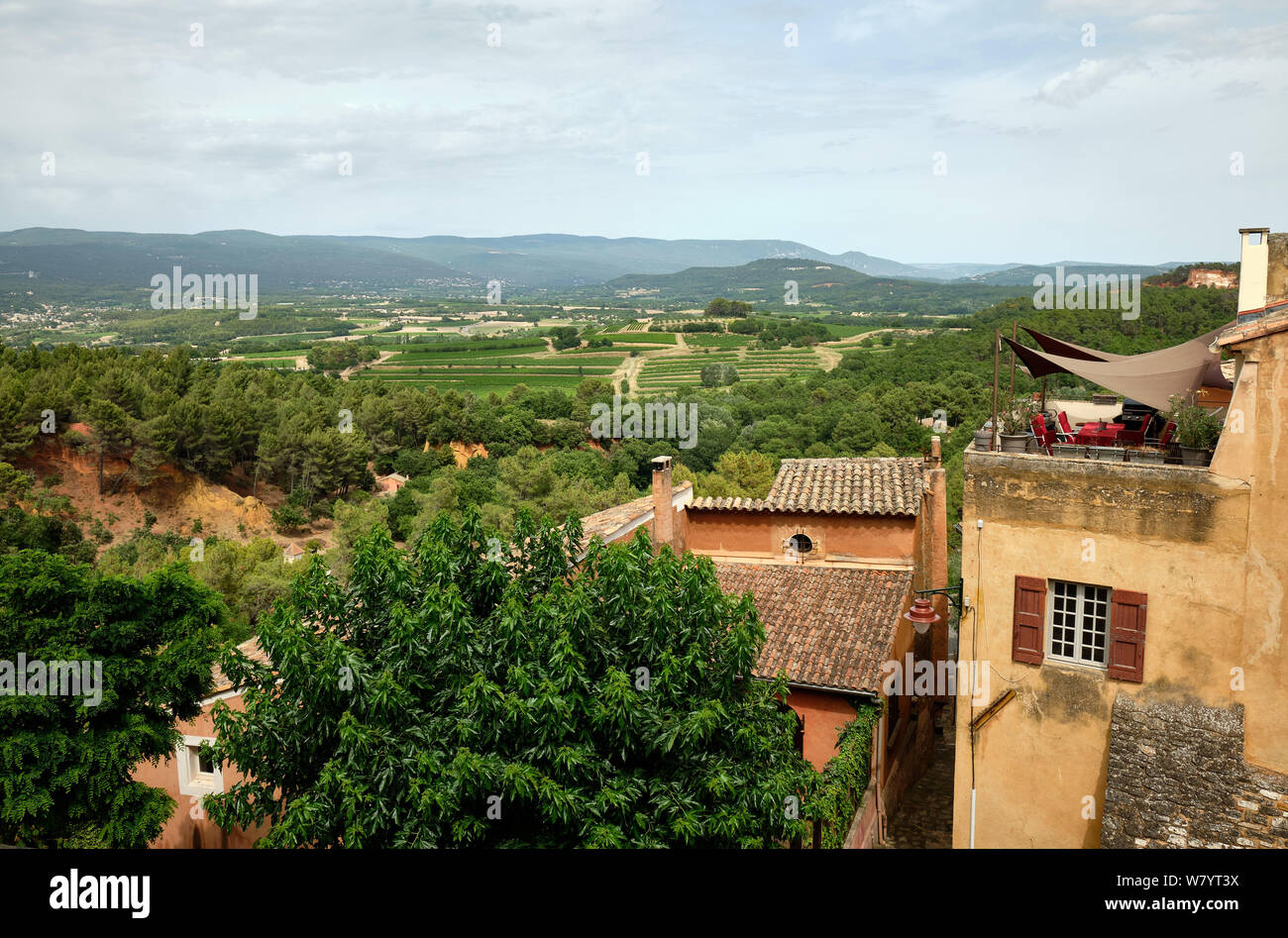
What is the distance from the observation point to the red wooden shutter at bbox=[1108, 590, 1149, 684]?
34.6ft

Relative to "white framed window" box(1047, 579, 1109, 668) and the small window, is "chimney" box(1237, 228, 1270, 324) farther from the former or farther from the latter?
the small window

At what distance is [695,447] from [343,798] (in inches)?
2443

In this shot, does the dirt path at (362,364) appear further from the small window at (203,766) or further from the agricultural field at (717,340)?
the small window at (203,766)

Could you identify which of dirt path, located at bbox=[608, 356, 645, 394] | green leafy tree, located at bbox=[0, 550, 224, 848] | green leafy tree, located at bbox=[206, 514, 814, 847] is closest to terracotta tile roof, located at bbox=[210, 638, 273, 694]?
green leafy tree, located at bbox=[0, 550, 224, 848]

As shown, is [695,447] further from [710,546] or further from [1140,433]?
[1140,433]

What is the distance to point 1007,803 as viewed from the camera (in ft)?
38.0

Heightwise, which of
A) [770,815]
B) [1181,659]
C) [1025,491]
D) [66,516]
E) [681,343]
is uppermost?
[681,343]

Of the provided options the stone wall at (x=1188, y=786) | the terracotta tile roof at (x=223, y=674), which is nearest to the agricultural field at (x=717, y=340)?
the terracotta tile roof at (x=223, y=674)

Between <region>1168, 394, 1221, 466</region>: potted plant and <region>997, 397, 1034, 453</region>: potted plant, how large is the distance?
183 cm

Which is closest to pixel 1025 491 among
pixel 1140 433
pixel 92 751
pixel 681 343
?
pixel 1140 433

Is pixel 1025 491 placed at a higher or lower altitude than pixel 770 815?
higher

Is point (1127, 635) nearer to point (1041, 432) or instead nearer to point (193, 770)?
point (1041, 432)

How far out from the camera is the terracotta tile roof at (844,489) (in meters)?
16.8
